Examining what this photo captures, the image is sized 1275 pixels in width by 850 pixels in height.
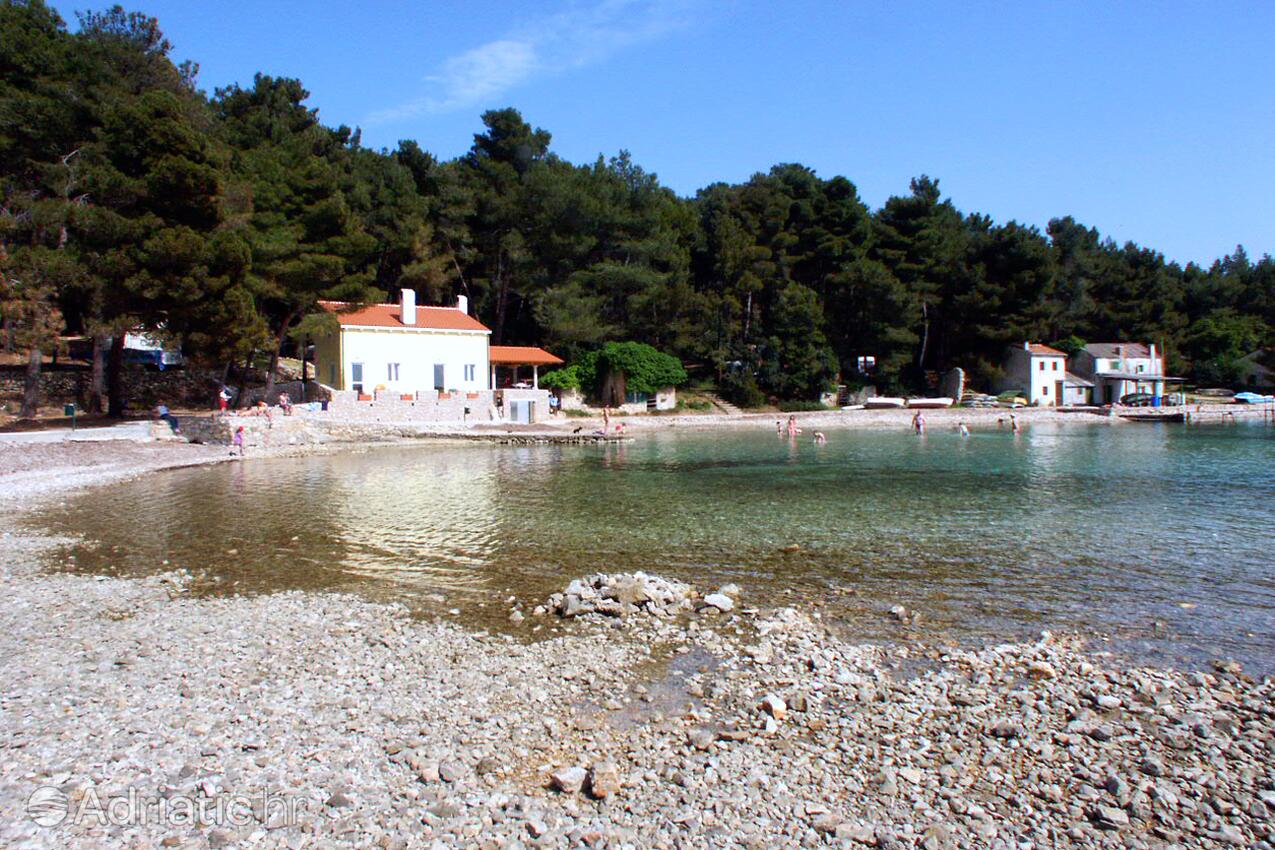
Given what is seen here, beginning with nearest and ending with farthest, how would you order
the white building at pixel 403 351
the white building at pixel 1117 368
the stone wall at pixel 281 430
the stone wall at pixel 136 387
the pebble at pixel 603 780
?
1. the pebble at pixel 603 780
2. the stone wall at pixel 281 430
3. the stone wall at pixel 136 387
4. the white building at pixel 403 351
5. the white building at pixel 1117 368

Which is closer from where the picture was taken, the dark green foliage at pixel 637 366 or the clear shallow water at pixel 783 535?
the clear shallow water at pixel 783 535

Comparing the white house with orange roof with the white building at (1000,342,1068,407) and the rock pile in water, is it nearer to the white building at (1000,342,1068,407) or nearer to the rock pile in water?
the rock pile in water

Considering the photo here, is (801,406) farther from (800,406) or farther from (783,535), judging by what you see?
(783,535)

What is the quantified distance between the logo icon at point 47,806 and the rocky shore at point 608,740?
0.07 ft

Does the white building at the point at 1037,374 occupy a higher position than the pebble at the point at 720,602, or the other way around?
the white building at the point at 1037,374

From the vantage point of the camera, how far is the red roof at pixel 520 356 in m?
50.1

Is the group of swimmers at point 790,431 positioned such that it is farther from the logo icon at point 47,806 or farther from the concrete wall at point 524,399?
the logo icon at point 47,806

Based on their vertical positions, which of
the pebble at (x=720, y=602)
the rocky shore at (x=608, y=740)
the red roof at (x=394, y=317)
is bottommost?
the rocky shore at (x=608, y=740)

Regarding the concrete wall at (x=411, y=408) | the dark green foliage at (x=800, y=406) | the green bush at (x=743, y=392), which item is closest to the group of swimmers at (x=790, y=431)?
the green bush at (x=743, y=392)

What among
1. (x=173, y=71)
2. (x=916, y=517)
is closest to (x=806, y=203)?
(x=173, y=71)

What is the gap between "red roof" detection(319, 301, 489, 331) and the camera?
139 feet

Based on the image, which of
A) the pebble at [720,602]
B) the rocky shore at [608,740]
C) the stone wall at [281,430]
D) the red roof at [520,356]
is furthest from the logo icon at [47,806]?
the red roof at [520,356]

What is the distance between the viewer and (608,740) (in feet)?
21.2

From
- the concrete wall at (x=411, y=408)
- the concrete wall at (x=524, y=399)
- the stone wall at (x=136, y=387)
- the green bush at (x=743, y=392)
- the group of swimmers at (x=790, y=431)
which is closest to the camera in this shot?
the stone wall at (x=136, y=387)
